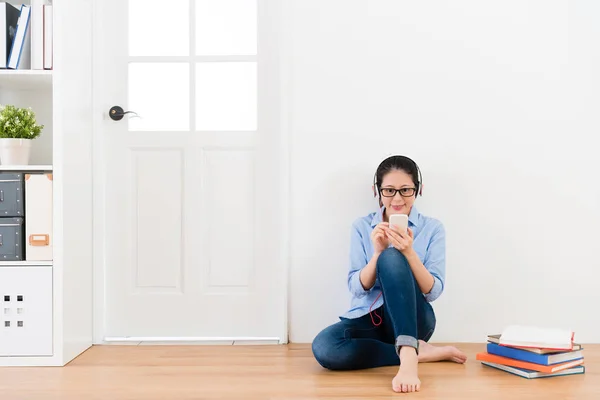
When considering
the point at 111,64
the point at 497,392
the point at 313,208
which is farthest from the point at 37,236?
the point at 497,392

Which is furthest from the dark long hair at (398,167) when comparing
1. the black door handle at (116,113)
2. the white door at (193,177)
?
the black door handle at (116,113)

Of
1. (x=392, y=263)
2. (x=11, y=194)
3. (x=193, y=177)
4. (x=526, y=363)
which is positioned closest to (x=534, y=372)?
(x=526, y=363)

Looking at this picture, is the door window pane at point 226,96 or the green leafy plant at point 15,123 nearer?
the green leafy plant at point 15,123

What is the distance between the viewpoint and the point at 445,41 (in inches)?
106

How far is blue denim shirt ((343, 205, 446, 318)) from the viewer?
7.70 feet

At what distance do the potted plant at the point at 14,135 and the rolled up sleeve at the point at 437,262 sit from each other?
1513mm

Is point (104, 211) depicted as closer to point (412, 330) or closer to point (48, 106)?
point (48, 106)

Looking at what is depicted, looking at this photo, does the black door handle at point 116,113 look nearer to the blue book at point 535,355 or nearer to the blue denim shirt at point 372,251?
the blue denim shirt at point 372,251

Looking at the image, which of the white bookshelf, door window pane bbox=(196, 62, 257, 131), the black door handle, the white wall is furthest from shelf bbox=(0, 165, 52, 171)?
the white wall

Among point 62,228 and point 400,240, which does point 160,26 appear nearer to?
point 62,228

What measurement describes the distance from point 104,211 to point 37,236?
44 centimetres

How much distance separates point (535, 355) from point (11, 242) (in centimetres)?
184

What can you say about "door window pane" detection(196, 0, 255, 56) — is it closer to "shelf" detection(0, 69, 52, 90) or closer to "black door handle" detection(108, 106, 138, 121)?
"black door handle" detection(108, 106, 138, 121)

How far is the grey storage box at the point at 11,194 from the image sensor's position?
2352 mm
